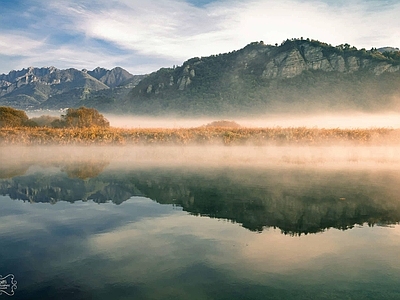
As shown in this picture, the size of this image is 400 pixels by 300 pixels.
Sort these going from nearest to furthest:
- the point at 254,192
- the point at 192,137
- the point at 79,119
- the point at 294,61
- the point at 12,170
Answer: the point at 254,192
the point at 12,170
the point at 192,137
the point at 79,119
the point at 294,61

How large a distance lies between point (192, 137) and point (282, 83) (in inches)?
4586

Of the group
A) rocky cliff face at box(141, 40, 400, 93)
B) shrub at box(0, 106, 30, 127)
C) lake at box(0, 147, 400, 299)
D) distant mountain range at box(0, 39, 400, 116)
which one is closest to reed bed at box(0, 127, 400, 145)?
shrub at box(0, 106, 30, 127)

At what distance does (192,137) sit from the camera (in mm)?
51062

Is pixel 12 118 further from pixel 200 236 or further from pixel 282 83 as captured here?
pixel 282 83

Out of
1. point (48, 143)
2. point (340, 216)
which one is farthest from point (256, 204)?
point (48, 143)

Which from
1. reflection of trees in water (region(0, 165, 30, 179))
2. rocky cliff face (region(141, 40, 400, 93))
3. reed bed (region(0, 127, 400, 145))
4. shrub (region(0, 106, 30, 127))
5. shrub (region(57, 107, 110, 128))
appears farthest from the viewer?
rocky cliff face (region(141, 40, 400, 93))

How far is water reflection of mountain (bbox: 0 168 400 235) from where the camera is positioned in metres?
14.7

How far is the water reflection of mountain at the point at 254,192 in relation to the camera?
14.7 metres

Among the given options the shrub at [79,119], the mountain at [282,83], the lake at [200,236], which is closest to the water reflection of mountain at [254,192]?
the lake at [200,236]

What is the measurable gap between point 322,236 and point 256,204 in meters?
4.77

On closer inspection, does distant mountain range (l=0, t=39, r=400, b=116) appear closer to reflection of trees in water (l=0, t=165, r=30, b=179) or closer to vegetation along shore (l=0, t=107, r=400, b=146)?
vegetation along shore (l=0, t=107, r=400, b=146)

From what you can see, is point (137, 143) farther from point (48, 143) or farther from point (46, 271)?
point (46, 271)

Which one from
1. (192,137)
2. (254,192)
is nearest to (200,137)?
(192,137)

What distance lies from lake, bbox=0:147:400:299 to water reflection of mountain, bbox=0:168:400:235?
0.08m
